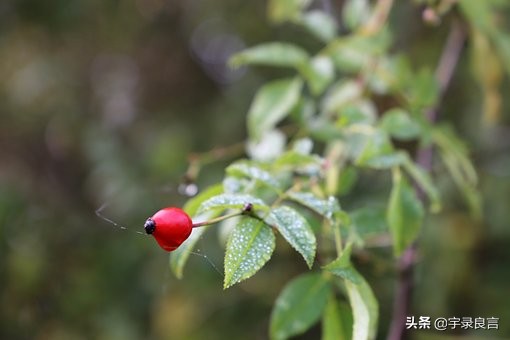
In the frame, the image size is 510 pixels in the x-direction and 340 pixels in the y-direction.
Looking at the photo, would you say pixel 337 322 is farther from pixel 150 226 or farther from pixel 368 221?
pixel 150 226

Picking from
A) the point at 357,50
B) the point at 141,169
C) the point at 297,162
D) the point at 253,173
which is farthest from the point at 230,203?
the point at 141,169

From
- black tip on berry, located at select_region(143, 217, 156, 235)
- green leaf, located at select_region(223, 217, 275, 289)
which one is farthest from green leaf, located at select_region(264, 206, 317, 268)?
black tip on berry, located at select_region(143, 217, 156, 235)

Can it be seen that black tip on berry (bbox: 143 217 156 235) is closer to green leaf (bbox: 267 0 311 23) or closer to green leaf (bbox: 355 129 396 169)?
green leaf (bbox: 355 129 396 169)

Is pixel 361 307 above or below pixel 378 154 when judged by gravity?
below

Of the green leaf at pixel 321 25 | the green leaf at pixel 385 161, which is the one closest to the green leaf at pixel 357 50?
the green leaf at pixel 321 25

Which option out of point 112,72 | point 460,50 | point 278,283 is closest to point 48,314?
point 278,283

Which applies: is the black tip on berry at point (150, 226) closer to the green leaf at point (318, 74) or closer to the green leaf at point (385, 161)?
the green leaf at point (385, 161)

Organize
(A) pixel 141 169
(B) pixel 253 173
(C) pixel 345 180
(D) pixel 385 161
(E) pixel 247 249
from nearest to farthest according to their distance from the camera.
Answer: (E) pixel 247 249, (B) pixel 253 173, (D) pixel 385 161, (C) pixel 345 180, (A) pixel 141 169

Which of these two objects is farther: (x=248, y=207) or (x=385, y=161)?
(x=385, y=161)
